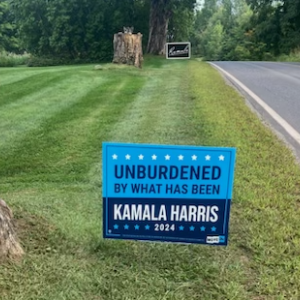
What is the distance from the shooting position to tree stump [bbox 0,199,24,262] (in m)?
2.57

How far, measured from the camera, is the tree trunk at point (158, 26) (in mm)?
27984

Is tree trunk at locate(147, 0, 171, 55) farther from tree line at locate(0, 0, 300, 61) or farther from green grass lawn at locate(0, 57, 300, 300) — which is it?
green grass lawn at locate(0, 57, 300, 300)

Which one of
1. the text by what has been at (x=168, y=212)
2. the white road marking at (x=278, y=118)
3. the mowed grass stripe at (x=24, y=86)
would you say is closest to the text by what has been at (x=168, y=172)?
the text by what has been at (x=168, y=212)

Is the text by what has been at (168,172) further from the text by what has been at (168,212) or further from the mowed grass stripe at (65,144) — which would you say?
the mowed grass stripe at (65,144)

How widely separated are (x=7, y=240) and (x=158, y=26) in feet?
89.6

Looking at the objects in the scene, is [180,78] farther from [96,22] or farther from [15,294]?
[96,22]

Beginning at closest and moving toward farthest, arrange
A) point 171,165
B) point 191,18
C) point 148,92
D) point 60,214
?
point 171,165 → point 60,214 → point 148,92 → point 191,18

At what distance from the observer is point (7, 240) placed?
2.60m

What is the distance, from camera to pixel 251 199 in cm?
359

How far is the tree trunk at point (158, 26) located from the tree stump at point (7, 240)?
84.9ft

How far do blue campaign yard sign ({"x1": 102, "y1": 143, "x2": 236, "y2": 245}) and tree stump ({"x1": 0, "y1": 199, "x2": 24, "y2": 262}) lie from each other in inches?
20.8

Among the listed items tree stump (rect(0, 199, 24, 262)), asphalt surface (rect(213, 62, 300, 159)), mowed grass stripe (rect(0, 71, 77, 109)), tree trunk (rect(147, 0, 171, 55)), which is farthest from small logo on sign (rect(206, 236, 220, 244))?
tree trunk (rect(147, 0, 171, 55))

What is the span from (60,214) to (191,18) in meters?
33.9

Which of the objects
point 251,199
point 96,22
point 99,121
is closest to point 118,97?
point 99,121
